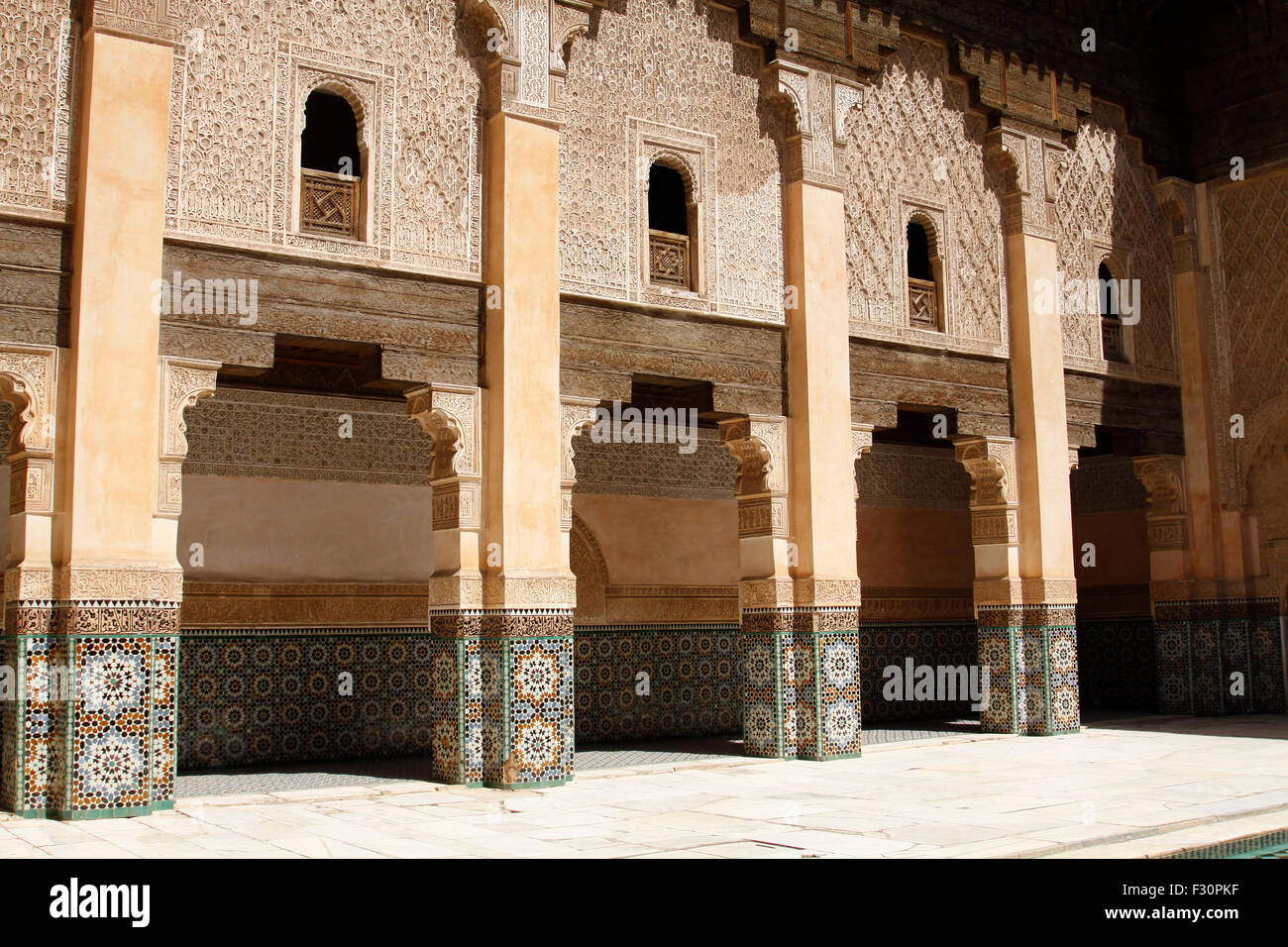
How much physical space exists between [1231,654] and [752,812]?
7.20m

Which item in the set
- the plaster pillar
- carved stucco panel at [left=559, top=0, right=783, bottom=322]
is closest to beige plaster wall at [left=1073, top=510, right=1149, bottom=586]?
the plaster pillar

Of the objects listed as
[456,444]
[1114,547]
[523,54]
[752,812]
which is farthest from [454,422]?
[1114,547]

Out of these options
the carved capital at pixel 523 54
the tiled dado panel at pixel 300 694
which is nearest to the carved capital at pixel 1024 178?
the carved capital at pixel 523 54

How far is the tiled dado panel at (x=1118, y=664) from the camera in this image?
1270 centimetres

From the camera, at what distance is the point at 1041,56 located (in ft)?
35.8

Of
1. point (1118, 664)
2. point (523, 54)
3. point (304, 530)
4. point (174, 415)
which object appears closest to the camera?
point (174, 415)

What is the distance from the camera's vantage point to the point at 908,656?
1221cm

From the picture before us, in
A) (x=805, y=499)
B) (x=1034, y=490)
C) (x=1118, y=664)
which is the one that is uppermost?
(x=1034, y=490)

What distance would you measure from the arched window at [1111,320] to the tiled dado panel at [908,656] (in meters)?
3.04

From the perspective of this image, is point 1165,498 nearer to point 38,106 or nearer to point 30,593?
point 30,593

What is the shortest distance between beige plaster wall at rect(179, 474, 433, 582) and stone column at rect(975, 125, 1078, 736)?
4.62 meters

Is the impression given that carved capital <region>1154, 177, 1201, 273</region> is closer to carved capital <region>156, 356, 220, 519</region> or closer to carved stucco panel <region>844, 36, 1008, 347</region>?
carved stucco panel <region>844, 36, 1008, 347</region>
